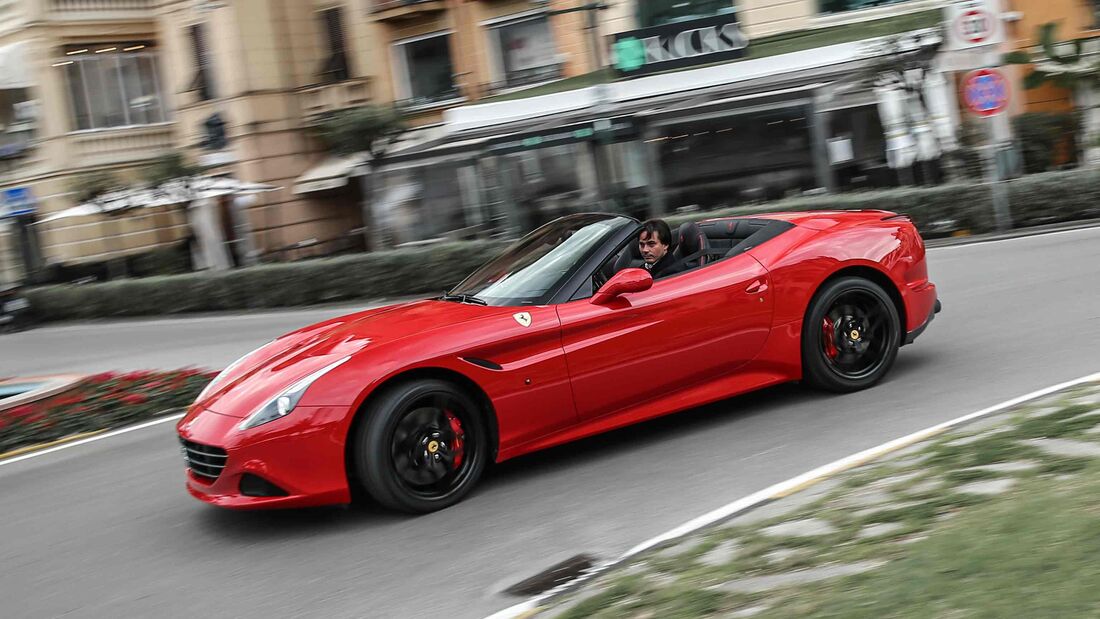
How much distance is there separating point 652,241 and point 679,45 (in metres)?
18.8

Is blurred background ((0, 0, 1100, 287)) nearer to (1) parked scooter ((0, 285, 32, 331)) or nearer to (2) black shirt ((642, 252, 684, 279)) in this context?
(1) parked scooter ((0, 285, 32, 331))

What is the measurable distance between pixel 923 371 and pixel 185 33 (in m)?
28.3

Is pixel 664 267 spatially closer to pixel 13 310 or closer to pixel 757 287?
pixel 757 287

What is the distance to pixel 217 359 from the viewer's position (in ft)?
47.5

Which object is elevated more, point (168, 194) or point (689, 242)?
point (168, 194)

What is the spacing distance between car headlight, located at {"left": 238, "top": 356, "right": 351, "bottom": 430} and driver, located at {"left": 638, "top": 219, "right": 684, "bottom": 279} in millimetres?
2007

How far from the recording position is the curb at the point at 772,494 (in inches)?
177

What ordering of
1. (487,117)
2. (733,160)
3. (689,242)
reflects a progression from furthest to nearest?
(487,117)
(733,160)
(689,242)

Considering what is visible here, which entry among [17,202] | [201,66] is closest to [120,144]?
[201,66]

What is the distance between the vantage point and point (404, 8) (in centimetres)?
3011

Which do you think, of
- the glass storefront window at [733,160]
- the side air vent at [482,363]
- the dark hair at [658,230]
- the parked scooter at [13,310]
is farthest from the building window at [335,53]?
the side air vent at [482,363]

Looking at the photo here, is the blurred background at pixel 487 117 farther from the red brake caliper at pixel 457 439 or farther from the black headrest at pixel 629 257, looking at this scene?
the red brake caliper at pixel 457 439

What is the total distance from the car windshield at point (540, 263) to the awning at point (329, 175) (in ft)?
77.0

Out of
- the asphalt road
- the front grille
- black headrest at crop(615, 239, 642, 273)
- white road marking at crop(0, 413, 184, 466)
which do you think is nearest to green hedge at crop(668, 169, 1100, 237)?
the asphalt road
